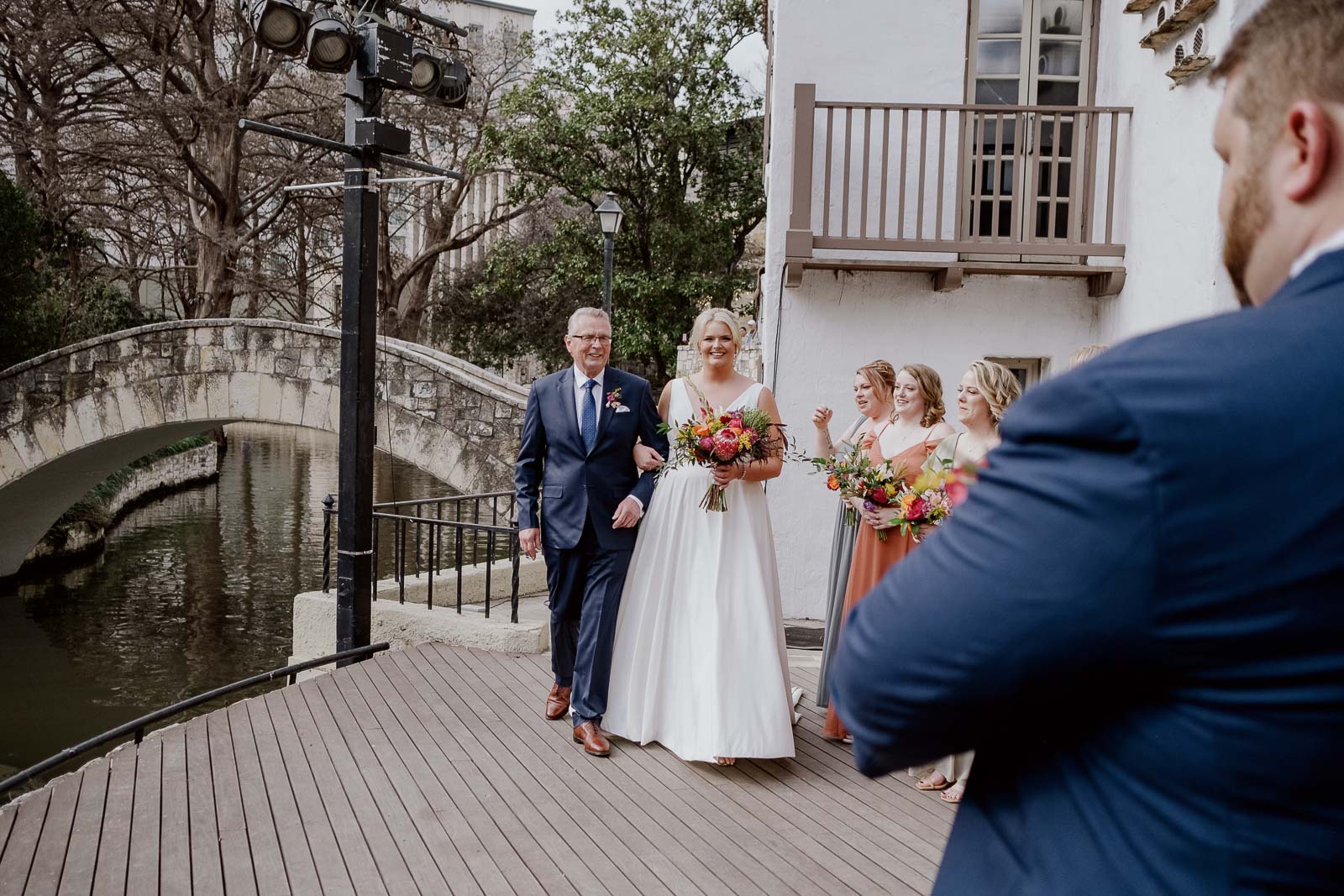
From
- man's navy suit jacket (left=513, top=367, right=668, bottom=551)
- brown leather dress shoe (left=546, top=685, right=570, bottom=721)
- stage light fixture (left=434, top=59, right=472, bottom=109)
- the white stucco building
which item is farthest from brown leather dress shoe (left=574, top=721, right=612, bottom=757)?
stage light fixture (left=434, top=59, right=472, bottom=109)

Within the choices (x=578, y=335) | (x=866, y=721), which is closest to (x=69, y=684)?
(x=578, y=335)

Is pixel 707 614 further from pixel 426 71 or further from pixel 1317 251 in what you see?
pixel 1317 251

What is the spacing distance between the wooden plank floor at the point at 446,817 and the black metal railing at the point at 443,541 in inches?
55.6

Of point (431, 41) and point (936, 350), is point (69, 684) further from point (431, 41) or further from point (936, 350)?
point (936, 350)

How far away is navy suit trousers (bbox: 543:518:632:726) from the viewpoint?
489cm

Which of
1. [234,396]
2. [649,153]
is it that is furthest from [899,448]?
[649,153]

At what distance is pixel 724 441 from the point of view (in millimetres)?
4605

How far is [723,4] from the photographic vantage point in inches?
784

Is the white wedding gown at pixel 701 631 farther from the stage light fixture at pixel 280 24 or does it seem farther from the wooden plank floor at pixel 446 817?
the stage light fixture at pixel 280 24

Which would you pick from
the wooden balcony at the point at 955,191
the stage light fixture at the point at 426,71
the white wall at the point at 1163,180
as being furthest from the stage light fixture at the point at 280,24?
the white wall at the point at 1163,180

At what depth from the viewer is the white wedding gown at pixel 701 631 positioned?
462 cm

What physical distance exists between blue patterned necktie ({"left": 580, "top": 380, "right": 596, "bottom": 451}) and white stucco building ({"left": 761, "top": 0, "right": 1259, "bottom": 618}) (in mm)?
2965

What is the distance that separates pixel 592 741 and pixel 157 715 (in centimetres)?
223

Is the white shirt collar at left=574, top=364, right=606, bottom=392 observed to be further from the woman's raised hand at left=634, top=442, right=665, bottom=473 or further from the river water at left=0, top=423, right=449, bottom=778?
the river water at left=0, top=423, right=449, bottom=778
